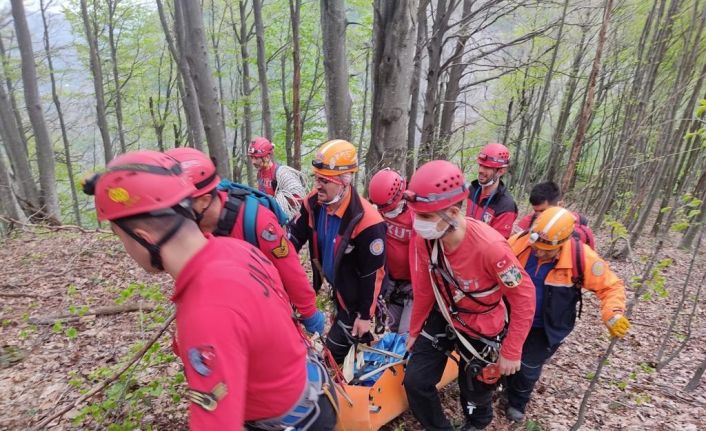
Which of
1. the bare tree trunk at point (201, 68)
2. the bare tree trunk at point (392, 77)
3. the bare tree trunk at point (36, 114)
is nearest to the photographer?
the bare tree trunk at point (392, 77)

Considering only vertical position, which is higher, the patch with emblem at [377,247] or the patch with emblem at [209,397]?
the patch with emblem at [209,397]

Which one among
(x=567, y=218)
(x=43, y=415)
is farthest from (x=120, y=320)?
(x=567, y=218)

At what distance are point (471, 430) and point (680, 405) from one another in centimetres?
278

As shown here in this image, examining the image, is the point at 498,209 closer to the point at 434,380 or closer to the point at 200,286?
the point at 434,380

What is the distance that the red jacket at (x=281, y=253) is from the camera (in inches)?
106

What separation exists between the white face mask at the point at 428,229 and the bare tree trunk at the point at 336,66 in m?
4.39

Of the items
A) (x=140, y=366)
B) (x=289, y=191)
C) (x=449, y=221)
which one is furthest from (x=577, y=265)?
(x=140, y=366)

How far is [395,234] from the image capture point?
416cm

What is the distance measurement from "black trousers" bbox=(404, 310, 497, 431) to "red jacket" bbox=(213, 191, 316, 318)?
1.09 meters

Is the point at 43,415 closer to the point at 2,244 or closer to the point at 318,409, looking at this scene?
the point at 318,409

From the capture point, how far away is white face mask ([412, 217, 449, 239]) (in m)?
2.73

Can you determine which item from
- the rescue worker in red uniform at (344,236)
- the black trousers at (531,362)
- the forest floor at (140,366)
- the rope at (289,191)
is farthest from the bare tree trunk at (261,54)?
the black trousers at (531,362)

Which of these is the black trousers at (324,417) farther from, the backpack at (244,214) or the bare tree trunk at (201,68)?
the bare tree trunk at (201,68)

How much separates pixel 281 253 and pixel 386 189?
165 cm
